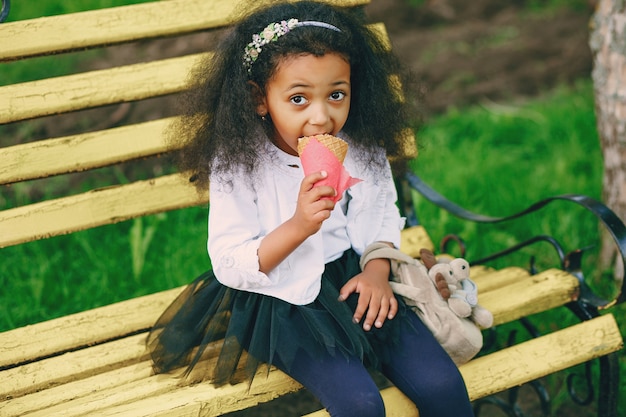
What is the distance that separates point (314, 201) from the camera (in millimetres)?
1790

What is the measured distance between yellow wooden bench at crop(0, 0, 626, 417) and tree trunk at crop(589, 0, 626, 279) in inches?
28.6

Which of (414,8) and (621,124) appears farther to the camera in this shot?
(414,8)

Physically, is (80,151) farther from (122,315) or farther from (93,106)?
(122,315)

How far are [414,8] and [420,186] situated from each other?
3.15 m

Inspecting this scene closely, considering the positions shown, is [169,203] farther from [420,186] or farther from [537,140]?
[537,140]

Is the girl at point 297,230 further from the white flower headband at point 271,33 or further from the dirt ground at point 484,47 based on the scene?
the dirt ground at point 484,47

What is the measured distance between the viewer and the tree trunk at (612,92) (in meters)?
2.82

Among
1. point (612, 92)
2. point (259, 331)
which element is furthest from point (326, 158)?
point (612, 92)

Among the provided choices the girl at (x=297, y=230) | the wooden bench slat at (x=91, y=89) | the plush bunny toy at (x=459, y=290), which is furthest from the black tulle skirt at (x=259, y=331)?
the wooden bench slat at (x=91, y=89)

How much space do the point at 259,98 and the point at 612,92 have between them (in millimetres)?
1562

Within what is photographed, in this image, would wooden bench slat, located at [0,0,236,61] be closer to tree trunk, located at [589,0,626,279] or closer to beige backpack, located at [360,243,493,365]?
beige backpack, located at [360,243,493,365]

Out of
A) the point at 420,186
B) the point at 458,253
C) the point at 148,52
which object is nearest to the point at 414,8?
the point at 148,52

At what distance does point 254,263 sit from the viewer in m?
1.88

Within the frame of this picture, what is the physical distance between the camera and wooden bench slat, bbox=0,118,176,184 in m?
2.36
